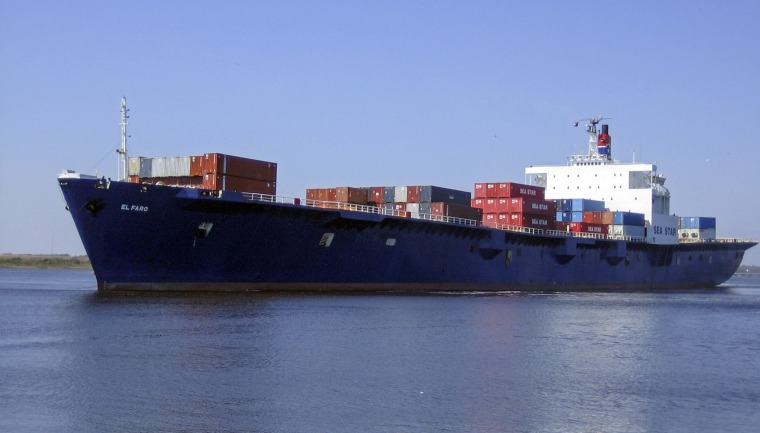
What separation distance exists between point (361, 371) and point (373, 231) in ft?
83.4

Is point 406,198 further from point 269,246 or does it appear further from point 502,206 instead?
point 269,246

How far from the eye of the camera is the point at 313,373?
18.3 m

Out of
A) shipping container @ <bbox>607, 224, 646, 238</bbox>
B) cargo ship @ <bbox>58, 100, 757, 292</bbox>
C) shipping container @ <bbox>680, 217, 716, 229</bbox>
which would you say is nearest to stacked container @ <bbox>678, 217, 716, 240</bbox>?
shipping container @ <bbox>680, 217, 716, 229</bbox>

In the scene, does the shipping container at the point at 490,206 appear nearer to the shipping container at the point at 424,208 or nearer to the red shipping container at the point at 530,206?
the red shipping container at the point at 530,206

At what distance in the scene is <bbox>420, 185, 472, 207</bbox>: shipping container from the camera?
5047cm

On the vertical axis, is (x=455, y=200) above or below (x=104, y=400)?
above

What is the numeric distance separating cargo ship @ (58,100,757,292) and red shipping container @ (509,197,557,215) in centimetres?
11

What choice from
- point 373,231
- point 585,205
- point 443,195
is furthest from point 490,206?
point 373,231

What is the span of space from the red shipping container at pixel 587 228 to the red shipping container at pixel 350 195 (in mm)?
20307

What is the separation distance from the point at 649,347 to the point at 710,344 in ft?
9.20

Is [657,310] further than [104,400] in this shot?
Yes

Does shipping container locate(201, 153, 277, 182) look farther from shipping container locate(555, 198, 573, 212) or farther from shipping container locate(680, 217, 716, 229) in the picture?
shipping container locate(680, 217, 716, 229)

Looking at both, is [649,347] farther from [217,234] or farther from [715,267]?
[715,267]

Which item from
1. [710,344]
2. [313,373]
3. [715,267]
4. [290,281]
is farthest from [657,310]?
[715,267]
